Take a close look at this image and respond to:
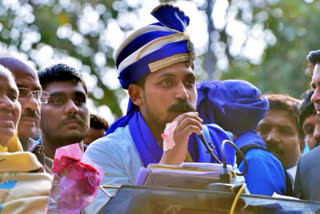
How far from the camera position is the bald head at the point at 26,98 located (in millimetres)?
4277

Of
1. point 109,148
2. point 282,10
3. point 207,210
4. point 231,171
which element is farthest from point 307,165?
point 282,10

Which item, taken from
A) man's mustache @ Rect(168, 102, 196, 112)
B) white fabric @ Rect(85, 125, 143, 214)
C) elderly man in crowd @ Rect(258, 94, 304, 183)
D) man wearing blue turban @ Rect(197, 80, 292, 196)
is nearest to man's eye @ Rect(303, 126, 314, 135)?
elderly man in crowd @ Rect(258, 94, 304, 183)

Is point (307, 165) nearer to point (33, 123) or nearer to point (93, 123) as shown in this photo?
point (33, 123)

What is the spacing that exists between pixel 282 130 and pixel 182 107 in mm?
1846

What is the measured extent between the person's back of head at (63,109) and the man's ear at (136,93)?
0.49 m

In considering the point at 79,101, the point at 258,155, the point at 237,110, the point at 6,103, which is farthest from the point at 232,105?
the point at 6,103

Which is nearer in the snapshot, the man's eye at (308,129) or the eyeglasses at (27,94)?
the eyeglasses at (27,94)

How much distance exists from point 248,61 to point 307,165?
610 inches

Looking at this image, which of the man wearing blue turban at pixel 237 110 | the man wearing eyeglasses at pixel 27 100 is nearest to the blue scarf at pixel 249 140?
the man wearing blue turban at pixel 237 110

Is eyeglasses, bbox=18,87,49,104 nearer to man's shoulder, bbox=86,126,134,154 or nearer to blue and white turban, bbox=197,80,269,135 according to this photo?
man's shoulder, bbox=86,126,134,154

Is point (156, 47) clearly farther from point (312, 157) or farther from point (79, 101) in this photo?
point (312, 157)

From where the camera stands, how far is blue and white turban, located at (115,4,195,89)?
458 cm

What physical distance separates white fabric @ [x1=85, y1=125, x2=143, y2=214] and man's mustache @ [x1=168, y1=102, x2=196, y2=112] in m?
0.34

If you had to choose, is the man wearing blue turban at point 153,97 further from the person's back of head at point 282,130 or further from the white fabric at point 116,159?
the person's back of head at point 282,130
